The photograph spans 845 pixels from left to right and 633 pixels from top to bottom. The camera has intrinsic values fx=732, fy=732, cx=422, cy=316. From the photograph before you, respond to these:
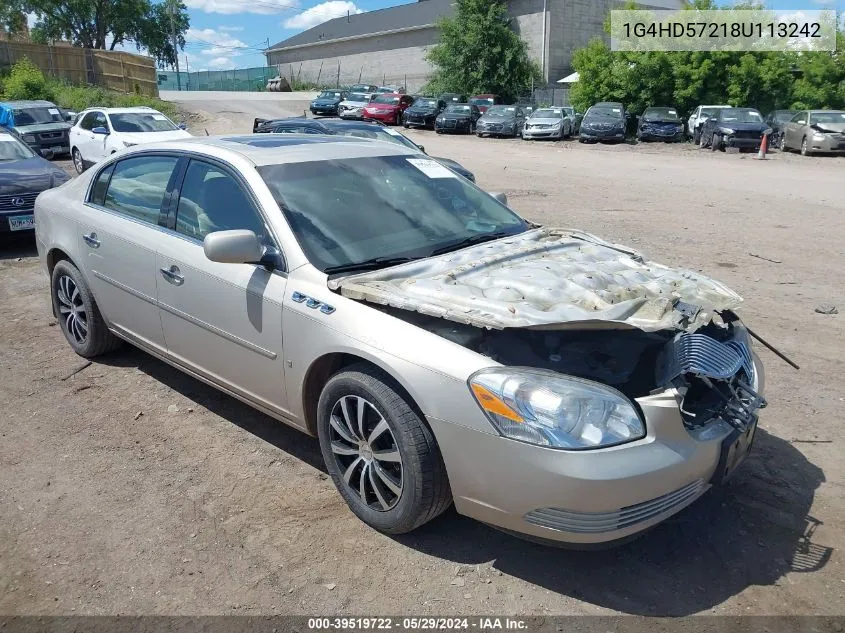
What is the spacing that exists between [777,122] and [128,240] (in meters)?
27.2

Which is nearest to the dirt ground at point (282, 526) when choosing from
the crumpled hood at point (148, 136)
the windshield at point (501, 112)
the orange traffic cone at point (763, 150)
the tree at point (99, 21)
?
the crumpled hood at point (148, 136)

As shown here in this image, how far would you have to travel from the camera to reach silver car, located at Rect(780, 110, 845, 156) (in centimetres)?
2281

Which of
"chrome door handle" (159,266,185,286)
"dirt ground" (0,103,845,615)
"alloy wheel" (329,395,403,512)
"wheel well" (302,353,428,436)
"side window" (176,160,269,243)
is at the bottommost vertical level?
"dirt ground" (0,103,845,615)

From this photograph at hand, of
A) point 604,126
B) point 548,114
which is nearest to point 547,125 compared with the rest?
point 548,114

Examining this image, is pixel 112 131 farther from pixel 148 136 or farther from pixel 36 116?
pixel 36 116

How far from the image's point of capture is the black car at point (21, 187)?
895 cm

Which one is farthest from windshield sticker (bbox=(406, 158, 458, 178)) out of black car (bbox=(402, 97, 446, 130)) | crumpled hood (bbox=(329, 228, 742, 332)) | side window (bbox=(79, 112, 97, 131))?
black car (bbox=(402, 97, 446, 130))

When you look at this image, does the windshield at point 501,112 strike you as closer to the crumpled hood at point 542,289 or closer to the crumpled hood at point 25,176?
the crumpled hood at point 25,176

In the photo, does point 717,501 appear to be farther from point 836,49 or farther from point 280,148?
point 836,49

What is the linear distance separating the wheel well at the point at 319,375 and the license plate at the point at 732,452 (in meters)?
1.42

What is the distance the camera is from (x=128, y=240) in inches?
179

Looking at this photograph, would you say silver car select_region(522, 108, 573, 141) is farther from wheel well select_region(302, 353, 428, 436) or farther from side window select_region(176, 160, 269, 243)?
wheel well select_region(302, 353, 428, 436)

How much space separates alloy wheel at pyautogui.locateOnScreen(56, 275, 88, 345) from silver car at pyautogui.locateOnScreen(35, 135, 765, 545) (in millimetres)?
541

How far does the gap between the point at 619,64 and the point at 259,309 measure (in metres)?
33.7
